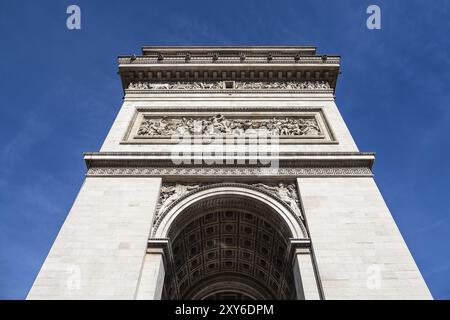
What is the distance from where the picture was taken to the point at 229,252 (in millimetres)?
12656

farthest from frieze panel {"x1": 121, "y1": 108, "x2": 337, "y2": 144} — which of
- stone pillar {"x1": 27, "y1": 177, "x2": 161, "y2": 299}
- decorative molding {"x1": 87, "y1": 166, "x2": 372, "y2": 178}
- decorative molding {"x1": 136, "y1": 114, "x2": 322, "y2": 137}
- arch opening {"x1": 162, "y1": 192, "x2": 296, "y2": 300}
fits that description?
arch opening {"x1": 162, "y1": 192, "x2": 296, "y2": 300}

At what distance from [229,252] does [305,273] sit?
4.33 metres

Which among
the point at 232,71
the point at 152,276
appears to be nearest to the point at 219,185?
the point at 152,276

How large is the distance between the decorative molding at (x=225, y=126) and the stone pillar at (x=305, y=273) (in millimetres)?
5079

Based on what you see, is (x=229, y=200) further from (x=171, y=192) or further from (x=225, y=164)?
(x=171, y=192)

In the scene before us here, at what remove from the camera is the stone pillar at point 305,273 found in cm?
838

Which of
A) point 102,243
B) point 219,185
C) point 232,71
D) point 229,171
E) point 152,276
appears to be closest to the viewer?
point 152,276

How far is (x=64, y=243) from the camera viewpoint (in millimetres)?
9227

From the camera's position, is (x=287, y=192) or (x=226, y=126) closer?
(x=287, y=192)

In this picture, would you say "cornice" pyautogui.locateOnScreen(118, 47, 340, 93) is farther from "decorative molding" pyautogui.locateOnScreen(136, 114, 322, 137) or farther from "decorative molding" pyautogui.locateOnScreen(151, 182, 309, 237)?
"decorative molding" pyautogui.locateOnScreen(151, 182, 309, 237)

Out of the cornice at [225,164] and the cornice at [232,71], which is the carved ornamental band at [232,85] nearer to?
the cornice at [232,71]

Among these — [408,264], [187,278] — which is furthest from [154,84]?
[408,264]

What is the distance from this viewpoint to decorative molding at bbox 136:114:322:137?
525 inches

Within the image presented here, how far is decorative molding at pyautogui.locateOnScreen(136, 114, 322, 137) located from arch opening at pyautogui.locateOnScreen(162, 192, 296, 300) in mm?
3409
